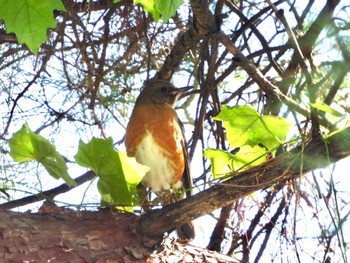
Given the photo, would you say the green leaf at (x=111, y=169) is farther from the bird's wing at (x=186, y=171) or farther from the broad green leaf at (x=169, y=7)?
the bird's wing at (x=186, y=171)

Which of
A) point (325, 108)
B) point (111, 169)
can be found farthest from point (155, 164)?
point (325, 108)

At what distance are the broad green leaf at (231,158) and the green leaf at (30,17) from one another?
0.52 meters

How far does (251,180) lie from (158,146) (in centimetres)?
95

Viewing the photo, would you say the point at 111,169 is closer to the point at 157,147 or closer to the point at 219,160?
the point at 219,160

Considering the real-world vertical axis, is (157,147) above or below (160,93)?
below

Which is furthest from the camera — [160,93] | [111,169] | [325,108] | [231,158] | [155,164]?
[160,93]

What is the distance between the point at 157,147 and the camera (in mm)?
2736

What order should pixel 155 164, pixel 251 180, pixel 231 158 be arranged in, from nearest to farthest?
pixel 251 180
pixel 231 158
pixel 155 164

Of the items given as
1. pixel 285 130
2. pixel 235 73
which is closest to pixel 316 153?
pixel 285 130

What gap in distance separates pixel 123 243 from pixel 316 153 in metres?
0.52

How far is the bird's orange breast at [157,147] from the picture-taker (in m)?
2.71

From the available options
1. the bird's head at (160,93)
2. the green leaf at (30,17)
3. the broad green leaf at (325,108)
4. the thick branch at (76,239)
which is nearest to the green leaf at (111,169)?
the thick branch at (76,239)

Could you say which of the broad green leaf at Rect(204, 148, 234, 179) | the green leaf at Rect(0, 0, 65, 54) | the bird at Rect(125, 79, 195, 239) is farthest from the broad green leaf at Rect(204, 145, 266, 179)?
the bird at Rect(125, 79, 195, 239)

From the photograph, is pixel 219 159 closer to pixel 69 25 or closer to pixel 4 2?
pixel 4 2
